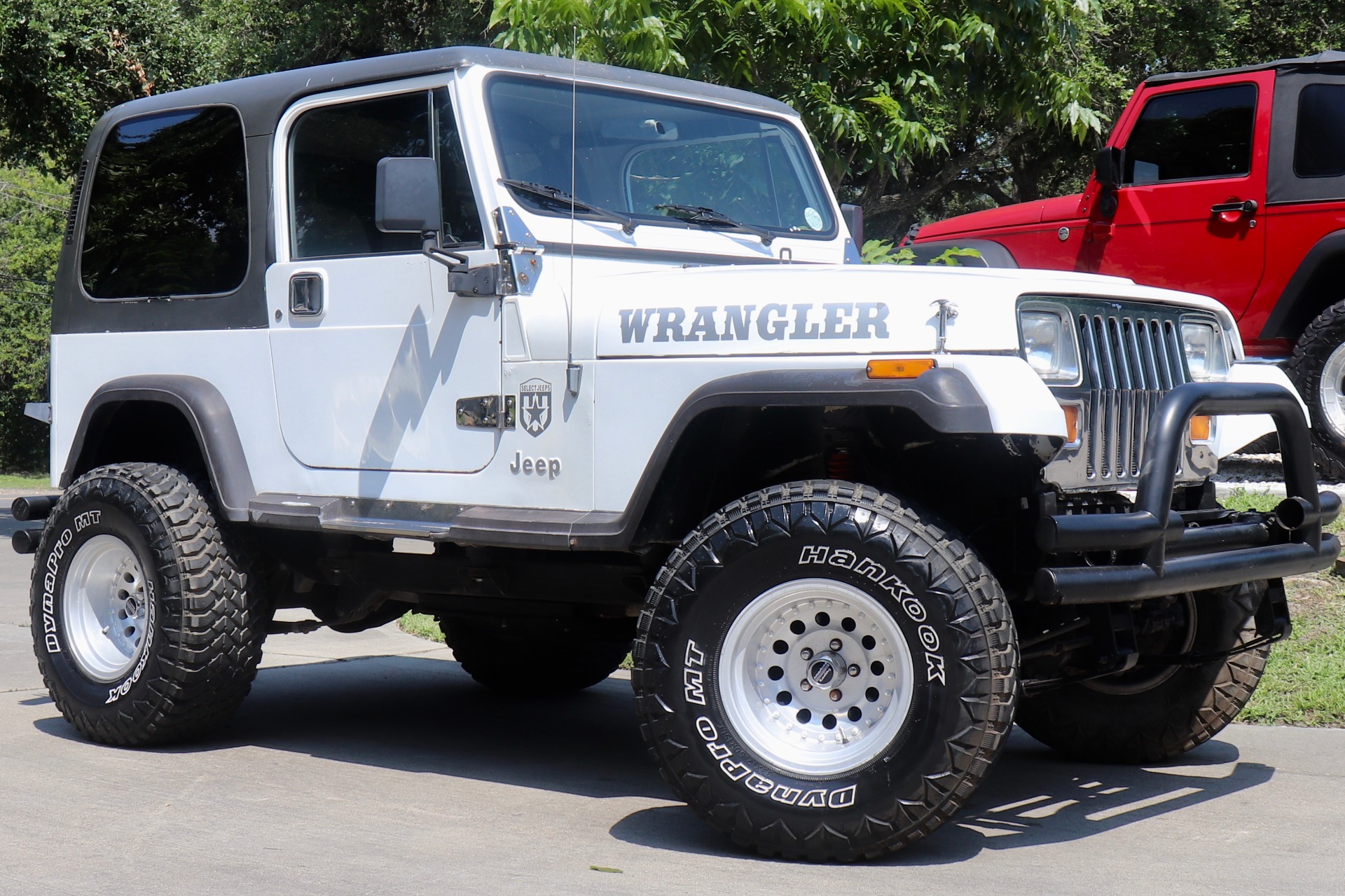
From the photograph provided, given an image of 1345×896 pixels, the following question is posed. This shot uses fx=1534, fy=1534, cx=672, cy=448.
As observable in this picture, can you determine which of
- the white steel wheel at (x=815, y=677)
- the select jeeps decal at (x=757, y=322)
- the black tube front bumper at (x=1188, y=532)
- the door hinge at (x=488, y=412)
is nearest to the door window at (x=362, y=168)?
the door hinge at (x=488, y=412)

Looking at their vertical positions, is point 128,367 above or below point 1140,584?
above

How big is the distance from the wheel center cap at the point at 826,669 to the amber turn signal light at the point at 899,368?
2.57 ft

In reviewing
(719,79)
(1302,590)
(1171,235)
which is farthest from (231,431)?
(1171,235)

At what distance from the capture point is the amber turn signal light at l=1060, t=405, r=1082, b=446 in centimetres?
426

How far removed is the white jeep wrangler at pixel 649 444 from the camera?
403 centimetres

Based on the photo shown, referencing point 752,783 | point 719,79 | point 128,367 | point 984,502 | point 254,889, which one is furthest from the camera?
point 719,79

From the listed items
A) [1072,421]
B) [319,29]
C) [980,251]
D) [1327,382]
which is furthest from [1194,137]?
[319,29]

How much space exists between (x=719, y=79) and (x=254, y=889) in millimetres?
6047

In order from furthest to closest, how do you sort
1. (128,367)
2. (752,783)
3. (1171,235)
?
(1171,235) → (128,367) → (752,783)

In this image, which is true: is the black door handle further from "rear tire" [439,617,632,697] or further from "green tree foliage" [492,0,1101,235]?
"green tree foliage" [492,0,1101,235]

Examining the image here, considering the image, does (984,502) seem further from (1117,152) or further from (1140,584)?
(1117,152)

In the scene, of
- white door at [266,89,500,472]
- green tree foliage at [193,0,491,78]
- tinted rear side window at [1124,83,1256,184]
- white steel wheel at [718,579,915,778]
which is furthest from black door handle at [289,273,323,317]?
green tree foliage at [193,0,491,78]

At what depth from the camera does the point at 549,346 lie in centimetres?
468

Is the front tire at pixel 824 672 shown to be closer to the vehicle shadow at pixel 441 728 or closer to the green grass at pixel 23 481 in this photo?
the vehicle shadow at pixel 441 728
